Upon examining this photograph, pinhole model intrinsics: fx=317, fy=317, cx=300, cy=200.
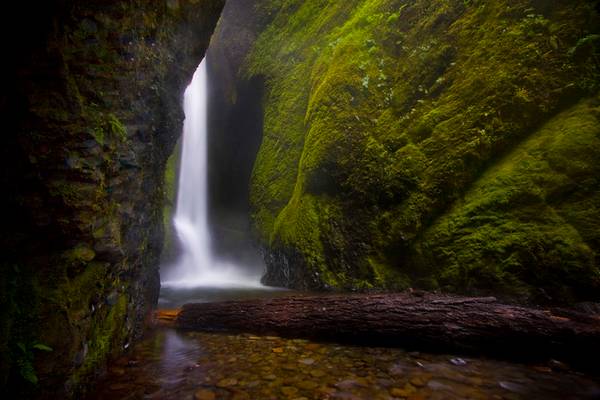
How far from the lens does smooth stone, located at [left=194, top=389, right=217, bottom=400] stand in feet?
7.30

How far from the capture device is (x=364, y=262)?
5.95 metres

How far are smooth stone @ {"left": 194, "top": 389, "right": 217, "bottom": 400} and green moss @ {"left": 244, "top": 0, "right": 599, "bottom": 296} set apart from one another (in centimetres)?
386

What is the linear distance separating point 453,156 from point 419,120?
3.58ft

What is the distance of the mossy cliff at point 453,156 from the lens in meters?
4.30

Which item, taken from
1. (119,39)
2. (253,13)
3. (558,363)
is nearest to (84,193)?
(119,39)

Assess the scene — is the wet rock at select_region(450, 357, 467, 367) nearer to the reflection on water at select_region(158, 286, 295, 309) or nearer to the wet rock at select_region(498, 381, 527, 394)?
the wet rock at select_region(498, 381, 527, 394)

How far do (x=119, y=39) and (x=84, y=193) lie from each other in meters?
1.31

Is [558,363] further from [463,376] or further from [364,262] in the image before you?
[364,262]

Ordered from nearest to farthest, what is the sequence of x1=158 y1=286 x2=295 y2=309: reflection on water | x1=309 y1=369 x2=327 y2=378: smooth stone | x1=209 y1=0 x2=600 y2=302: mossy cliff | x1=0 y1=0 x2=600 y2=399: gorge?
x1=0 y1=0 x2=600 y2=399: gorge < x1=309 y1=369 x2=327 y2=378: smooth stone < x1=209 y1=0 x2=600 y2=302: mossy cliff < x1=158 y1=286 x2=295 y2=309: reflection on water

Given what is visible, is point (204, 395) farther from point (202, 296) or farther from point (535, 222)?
point (202, 296)

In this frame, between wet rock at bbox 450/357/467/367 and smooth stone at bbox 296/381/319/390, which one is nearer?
smooth stone at bbox 296/381/319/390

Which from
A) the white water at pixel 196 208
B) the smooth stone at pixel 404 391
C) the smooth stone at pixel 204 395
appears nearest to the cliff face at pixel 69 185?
the smooth stone at pixel 204 395

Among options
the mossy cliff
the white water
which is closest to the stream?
the mossy cliff

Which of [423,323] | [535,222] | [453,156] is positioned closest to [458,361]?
[423,323]
